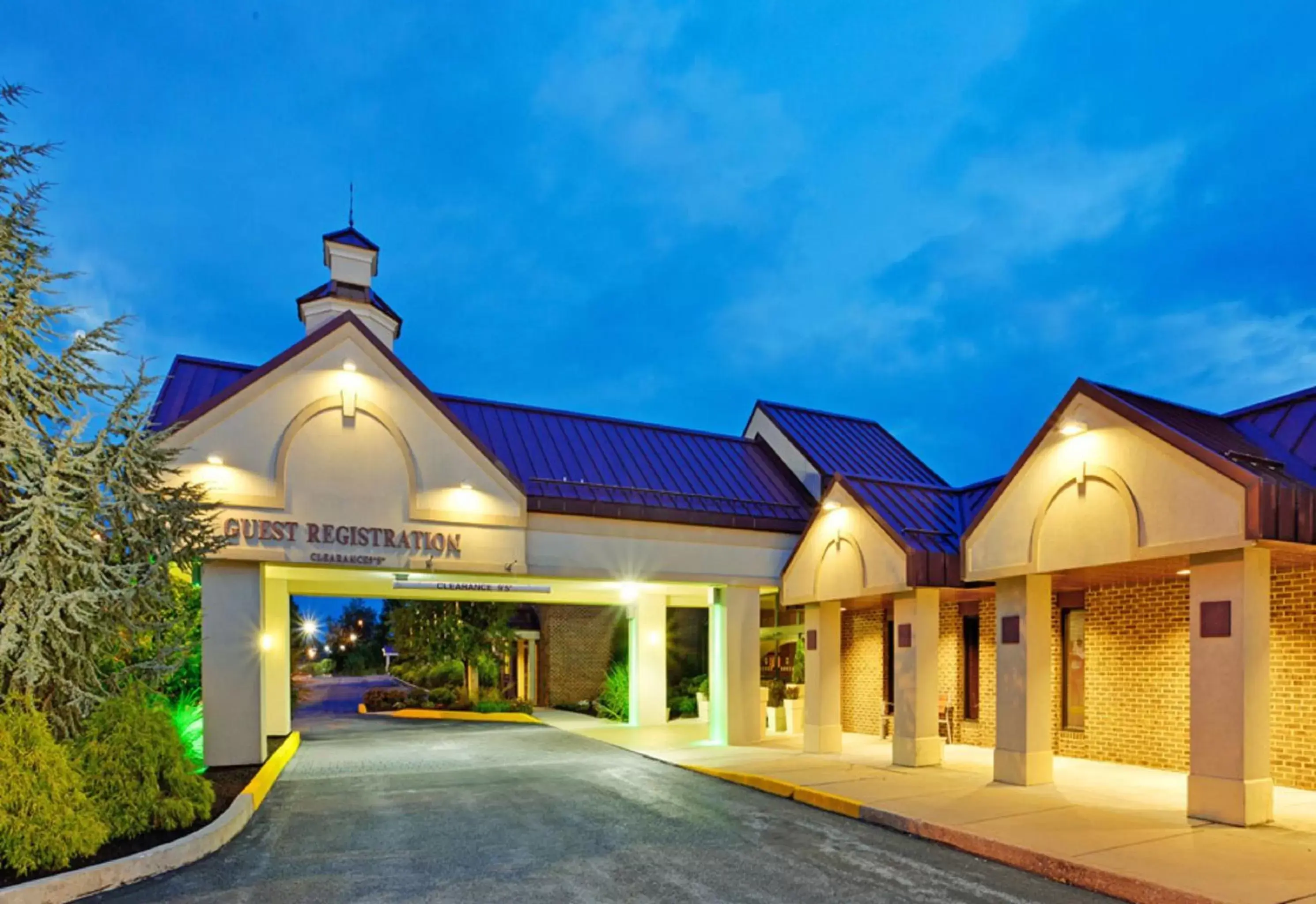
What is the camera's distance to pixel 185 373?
55.8ft

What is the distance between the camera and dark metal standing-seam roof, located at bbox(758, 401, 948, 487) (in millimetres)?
21953

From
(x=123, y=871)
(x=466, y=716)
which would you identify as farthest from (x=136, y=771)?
(x=466, y=716)

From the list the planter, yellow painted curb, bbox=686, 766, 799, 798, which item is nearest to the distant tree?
the planter

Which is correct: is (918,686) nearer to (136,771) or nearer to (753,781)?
(753,781)

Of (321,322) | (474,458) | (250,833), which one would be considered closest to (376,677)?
(321,322)

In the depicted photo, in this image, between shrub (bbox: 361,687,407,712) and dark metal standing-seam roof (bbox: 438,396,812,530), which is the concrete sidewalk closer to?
dark metal standing-seam roof (bbox: 438,396,812,530)

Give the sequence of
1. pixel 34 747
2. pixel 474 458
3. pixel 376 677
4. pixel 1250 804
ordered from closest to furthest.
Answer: pixel 34 747, pixel 1250 804, pixel 474 458, pixel 376 677

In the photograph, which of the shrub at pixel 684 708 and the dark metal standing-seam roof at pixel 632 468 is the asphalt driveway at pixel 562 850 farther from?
the shrub at pixel 684 708

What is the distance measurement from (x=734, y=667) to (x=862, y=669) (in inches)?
139

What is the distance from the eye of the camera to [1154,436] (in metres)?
10.4

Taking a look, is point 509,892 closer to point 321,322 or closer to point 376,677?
point 321,322

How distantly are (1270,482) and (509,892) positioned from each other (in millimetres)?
8855

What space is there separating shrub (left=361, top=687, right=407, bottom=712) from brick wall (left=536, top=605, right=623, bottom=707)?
502 cm

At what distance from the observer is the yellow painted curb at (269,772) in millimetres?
11742
